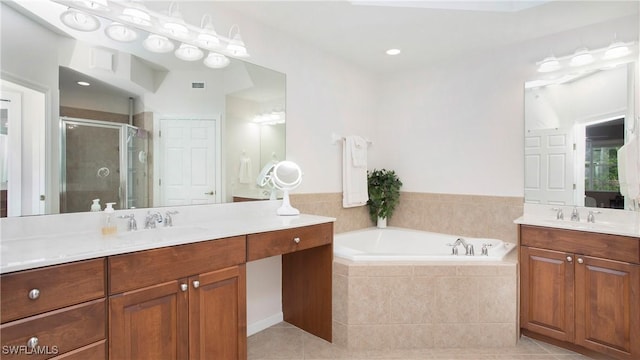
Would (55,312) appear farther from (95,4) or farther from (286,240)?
(95,4)

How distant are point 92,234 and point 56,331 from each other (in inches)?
22.8

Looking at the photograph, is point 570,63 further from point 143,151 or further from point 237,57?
point 143,151

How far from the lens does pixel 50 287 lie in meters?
1.14

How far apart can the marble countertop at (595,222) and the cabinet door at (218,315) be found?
2088 mm

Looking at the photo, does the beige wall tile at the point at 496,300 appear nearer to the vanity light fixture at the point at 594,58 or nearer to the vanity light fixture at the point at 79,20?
the vanity light fixture at the point at 594,58

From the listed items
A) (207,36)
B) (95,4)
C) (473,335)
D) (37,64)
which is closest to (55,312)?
(37,64)

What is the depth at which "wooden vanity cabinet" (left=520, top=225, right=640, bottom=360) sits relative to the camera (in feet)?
6.48

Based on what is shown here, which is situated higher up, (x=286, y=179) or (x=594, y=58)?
(x=594, y=58)

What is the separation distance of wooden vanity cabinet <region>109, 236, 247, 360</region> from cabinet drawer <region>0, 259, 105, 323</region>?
7 cm

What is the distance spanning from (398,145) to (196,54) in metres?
2.33

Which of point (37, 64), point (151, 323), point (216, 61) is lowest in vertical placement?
point (151, 323)

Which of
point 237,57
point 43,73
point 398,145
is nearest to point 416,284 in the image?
point 398,145

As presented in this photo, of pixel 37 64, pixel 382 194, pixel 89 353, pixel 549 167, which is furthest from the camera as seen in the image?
pixel 382 194

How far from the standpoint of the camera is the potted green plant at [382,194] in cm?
350
